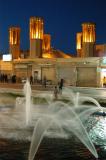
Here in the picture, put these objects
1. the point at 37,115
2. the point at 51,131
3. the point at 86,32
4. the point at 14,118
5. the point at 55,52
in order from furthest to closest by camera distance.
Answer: the point at 55,52 → the point at 86,32 → the point at 37,115 → the point at 14,118 → the point at 51,131

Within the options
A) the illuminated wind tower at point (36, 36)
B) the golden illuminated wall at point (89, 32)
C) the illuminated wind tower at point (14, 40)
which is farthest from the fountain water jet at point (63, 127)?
the illuminated wind tower at point (14, 40)

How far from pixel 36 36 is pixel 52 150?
5046 centimetres

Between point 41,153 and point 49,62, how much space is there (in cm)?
4502

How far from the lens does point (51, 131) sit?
1712 centimetres

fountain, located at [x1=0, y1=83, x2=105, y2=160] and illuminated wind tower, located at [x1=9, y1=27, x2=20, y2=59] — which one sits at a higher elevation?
illuminated wind tower, located at [x1=9, y1=27, x2=20, y2=59]

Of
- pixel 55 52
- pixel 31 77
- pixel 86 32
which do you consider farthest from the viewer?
pixel 55 52

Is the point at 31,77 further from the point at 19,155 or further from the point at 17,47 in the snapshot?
the point at 19,155

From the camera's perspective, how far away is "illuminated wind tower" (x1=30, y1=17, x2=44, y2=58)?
63188mm

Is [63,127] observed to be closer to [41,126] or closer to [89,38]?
[41,126]

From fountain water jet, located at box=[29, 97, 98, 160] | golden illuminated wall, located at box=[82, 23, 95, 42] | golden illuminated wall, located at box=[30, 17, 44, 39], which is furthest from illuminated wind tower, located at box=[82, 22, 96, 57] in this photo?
fountain water jet, located at box=[29, 97, 98, 160]

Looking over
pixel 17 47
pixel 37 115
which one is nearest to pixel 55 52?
pixel 17 47

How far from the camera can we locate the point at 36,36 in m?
63.3

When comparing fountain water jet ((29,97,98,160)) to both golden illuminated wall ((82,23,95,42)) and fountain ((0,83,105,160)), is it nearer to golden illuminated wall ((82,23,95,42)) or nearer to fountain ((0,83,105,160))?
fountain ((0,83,105,160))

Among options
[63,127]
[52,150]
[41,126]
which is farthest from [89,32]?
[52,150]
